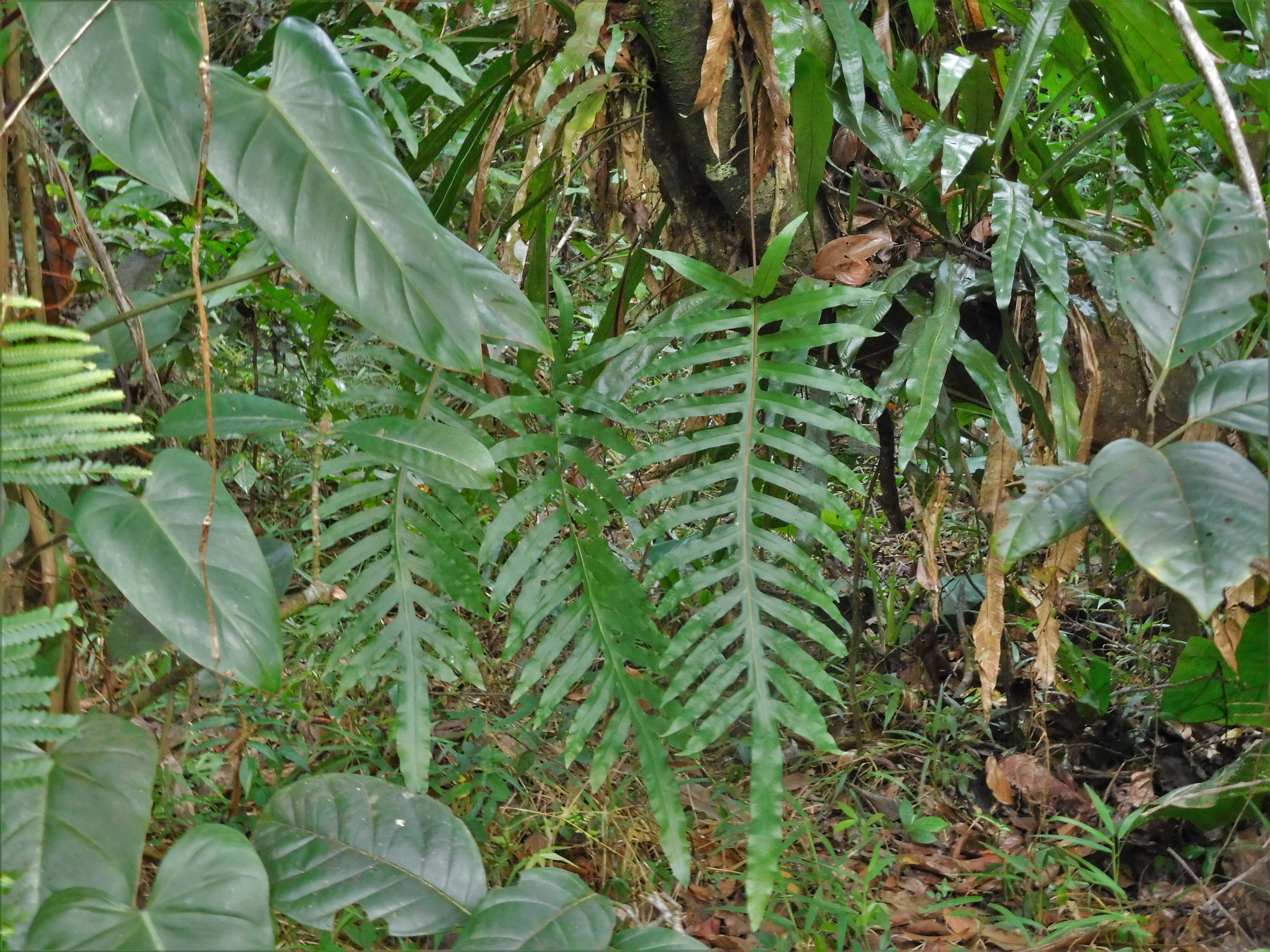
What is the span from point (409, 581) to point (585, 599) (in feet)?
0.76

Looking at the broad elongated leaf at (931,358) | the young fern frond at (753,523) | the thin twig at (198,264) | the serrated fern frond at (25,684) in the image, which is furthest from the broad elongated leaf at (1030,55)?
the serrated fern frond at (25,684)

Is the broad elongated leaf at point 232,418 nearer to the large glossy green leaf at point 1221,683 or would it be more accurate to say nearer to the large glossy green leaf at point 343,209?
the large glossy green leaf at point 343,209

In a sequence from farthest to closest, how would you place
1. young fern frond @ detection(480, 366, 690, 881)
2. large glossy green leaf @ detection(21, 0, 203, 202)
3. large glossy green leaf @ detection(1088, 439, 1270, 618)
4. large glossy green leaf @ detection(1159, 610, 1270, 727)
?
1. large glossy green leaf @ detection(1159, 610, 1270, 727)
2. young fern frond @ detection(480, 366, 690, 881)
3. large glossy green leaf @ detection(21, 0, 203, 202)
4. large glossy green leaf @ detection(1088, 439, 1270, 618)

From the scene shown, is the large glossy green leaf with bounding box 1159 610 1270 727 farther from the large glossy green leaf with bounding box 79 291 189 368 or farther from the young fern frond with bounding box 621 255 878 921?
the large glossy green leaf with bounding box 79 291 189 368

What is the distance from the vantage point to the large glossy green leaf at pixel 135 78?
2.68ft

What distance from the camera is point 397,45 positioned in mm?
1349

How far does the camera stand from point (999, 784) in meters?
1.64

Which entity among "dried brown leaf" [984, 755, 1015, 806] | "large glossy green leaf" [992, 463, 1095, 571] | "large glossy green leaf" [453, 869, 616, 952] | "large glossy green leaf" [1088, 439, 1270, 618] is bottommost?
"dried brown leaf" [984, 755, 1015, 806]

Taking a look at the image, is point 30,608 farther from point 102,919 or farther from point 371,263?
point 371,263

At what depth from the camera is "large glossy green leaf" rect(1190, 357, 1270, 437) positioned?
2.70ft

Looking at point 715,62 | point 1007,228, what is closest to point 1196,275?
point 1007,228

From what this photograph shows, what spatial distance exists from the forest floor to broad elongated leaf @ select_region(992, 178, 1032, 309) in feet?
2.15

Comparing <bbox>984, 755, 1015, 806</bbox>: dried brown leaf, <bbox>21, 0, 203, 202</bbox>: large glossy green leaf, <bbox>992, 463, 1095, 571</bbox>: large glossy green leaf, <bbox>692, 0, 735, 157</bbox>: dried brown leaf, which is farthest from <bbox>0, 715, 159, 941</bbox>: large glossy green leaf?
<bbox>984, 755, 1015, 806</bbox>: dried brown leaf

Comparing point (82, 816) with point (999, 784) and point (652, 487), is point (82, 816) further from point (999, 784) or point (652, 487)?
point (999, 784)
